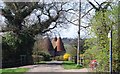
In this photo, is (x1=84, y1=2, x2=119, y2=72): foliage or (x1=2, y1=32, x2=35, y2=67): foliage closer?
(x1=84, y1=2, x2=119, y2=72): foliage

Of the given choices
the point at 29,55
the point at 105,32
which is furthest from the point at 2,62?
the point at 105,32

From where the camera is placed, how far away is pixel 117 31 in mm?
14445

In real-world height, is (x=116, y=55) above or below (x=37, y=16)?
below

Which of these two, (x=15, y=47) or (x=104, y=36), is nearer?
(x=104, y=36)

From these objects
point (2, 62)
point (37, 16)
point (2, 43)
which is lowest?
point (2, 62)

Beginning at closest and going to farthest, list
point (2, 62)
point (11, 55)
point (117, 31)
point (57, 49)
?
point (117, 31), point (2, 62), point (11, 55), point (57, 49)

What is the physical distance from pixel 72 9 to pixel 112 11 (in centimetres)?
2269

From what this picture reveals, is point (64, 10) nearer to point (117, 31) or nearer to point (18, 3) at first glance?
point (18, 3)

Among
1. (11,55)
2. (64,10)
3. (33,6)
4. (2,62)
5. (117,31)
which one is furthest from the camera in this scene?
(64,10)

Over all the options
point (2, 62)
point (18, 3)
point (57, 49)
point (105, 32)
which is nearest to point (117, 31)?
point (105, 32)

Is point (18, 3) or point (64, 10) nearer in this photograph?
point (18, 3)

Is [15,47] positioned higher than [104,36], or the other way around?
[104,36]

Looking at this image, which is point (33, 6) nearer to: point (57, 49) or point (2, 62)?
point (2, 62)

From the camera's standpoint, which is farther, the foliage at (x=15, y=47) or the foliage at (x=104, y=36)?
the foliage at (x=15, y=47)
